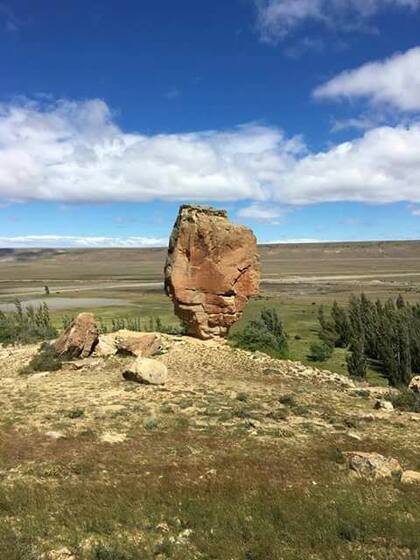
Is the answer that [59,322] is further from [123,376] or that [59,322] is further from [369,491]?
[369,491]

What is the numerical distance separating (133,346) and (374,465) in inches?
600

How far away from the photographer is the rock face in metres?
27.6

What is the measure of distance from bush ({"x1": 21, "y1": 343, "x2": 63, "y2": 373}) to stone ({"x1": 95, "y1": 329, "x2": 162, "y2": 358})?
2.34 m

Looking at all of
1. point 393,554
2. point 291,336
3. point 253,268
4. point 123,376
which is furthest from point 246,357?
point 291,336

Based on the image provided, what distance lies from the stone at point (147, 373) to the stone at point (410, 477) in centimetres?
1072

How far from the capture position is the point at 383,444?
1566 centimetres

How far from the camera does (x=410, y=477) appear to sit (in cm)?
1277

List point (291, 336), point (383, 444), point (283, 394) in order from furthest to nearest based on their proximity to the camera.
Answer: point (291, 336)
point (283, 394)
point (383, 444)

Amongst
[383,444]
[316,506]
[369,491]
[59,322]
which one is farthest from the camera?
[59,322]

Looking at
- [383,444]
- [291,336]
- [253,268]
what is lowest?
[291,336]

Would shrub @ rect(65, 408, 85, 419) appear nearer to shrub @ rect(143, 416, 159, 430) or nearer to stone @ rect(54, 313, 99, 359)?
shrub @ rect(143, 416, 159, 430)

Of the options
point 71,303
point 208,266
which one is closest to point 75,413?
point 208,266

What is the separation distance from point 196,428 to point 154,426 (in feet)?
4.28

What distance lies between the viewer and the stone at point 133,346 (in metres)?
26.0
